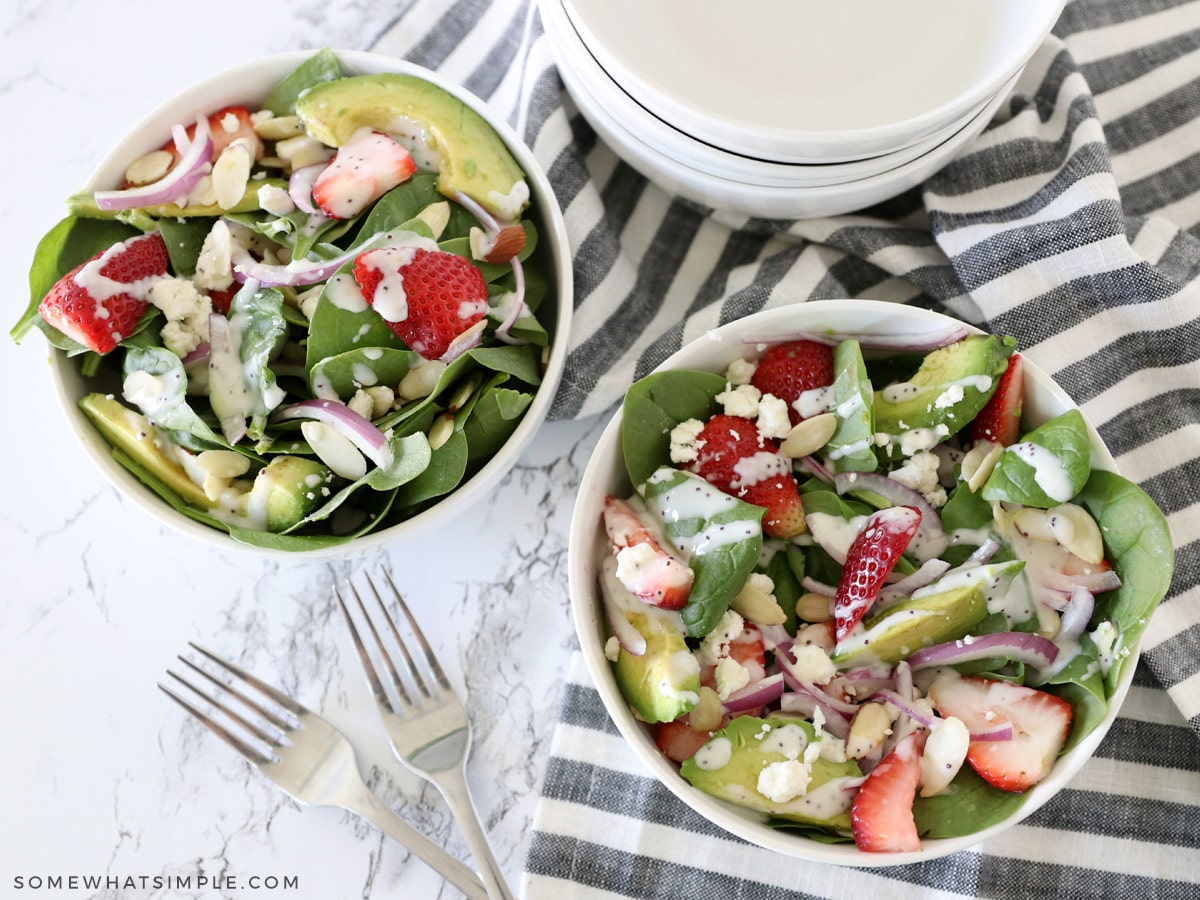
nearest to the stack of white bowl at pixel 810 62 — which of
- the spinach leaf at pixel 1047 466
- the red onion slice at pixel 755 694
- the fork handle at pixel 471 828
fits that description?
the spinach leaf at pixel 1047 466

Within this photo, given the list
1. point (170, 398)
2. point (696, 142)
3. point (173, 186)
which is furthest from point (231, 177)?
point (696, 142)

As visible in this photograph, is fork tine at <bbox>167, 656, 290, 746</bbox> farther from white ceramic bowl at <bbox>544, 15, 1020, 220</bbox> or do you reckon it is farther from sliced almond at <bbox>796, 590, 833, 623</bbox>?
white ceramic bowl at <bbox>544, 15, 1020, 220</bbox>

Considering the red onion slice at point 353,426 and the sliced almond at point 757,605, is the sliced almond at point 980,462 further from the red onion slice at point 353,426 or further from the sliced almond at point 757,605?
the red onion slice at point 353,426

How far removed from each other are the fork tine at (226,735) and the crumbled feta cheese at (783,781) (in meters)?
0.62

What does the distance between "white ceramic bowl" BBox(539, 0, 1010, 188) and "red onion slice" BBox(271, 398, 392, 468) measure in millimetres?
457

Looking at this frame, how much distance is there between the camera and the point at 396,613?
4.65 feet

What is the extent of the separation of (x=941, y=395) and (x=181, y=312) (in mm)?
862

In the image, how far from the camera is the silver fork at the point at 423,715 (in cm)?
133

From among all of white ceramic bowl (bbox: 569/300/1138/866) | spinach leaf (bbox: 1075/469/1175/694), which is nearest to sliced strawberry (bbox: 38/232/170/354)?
white ceramic bowl (bbox: 569/300/1138/866)

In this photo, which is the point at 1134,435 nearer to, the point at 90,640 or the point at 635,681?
A: the point at 635,681

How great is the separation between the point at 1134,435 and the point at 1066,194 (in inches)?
12.6

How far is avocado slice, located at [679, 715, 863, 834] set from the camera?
1.12 m

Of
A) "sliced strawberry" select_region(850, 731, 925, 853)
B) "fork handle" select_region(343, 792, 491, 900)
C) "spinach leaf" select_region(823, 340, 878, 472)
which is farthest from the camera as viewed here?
"fork handle" select_region(343, 792, 491, 900)

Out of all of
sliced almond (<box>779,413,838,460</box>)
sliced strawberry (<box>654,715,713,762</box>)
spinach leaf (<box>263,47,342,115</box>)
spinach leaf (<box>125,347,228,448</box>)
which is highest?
spinach leaf (<box>263,47,342,115</box>)
